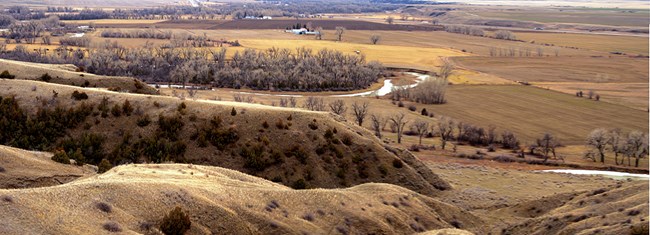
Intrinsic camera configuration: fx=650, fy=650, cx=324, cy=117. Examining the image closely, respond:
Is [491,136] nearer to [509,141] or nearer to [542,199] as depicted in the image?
[509,141]

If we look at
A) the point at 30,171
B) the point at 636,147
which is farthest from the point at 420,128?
the point at 30,171

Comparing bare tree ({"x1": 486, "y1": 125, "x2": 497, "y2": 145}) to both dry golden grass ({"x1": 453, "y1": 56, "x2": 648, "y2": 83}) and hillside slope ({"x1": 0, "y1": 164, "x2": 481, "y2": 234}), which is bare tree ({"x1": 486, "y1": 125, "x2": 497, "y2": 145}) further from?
dry golden grass ({"x1": 453, "y1": 56, "x2": 648, "y2": 83})

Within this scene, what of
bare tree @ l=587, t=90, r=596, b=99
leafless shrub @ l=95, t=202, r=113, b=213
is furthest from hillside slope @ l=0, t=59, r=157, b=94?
bare tree @ l=587, t=90, r=596, b=99

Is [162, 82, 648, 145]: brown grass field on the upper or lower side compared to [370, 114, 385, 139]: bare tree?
lower

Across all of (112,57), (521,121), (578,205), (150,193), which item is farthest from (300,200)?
(112,57)

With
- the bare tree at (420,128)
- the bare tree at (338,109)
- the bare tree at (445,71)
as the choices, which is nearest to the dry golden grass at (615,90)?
the bare tree at (445,71)

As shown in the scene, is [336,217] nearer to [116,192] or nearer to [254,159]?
[116,192]

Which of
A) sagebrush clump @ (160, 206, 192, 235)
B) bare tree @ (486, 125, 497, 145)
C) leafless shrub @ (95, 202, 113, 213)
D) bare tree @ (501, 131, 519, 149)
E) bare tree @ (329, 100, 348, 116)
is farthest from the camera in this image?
bare tree @ (329, 100, 348, 116)
